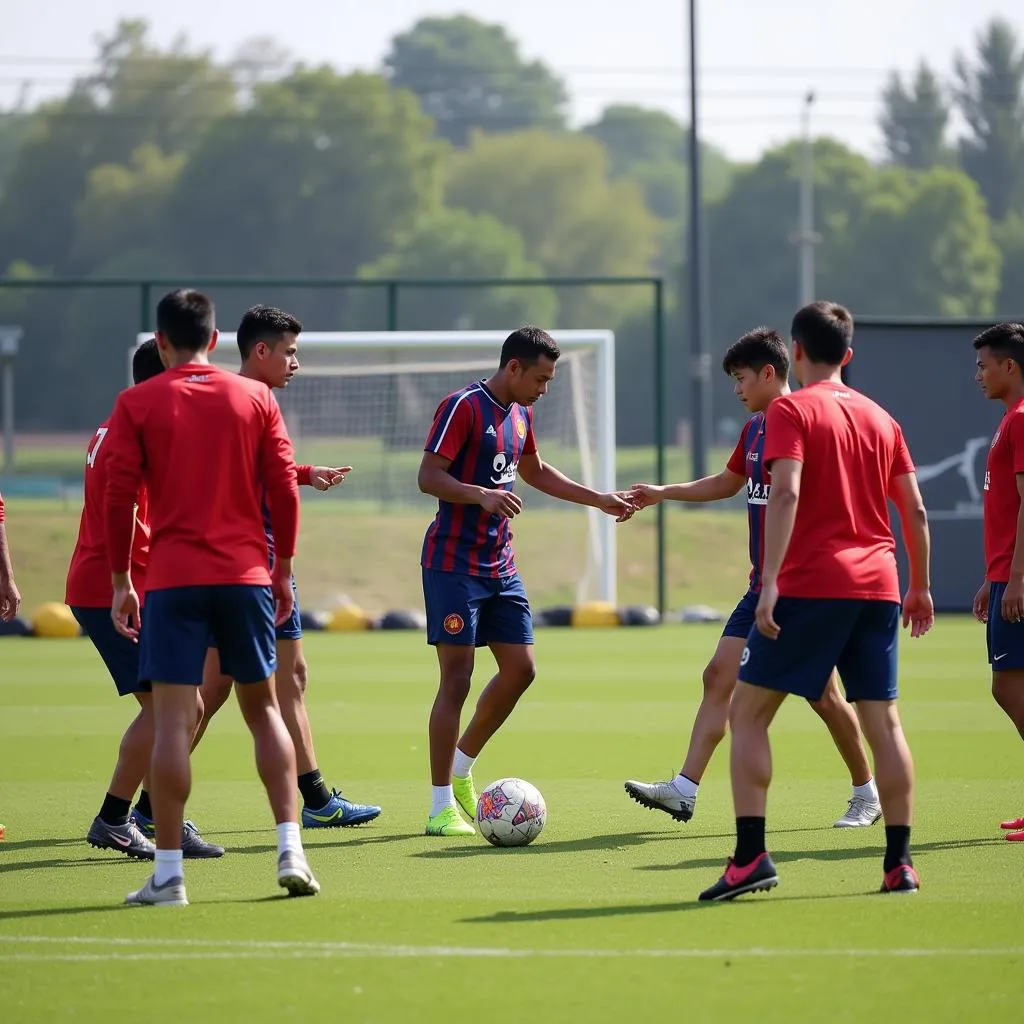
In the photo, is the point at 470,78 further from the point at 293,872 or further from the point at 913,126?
the point at 293,872

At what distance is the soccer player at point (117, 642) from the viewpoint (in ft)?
24.3

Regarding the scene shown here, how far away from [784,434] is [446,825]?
270 cm

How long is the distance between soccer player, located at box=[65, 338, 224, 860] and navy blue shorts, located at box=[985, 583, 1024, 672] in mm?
3472

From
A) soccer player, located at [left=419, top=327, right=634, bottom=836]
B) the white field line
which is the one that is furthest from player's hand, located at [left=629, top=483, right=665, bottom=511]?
the white field line

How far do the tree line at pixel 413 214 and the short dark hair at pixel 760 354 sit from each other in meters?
54.6

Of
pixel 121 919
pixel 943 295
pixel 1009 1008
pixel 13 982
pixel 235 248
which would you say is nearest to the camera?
pixel 1009 1008

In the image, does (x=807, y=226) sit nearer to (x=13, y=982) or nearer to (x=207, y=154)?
(x=207, y=154)

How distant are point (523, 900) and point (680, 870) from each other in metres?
0.86

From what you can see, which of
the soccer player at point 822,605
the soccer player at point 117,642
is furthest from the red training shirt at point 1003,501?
the soccer player at point 117,642

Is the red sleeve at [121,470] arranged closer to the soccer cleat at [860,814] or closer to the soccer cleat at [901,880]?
the soccer cleat at [901,880]

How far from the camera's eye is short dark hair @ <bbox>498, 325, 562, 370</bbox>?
26.1ft

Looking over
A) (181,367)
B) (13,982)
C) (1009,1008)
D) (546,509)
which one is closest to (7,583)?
(181,367)

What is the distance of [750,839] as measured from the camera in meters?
6.25

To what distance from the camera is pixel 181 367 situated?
20.7ft
